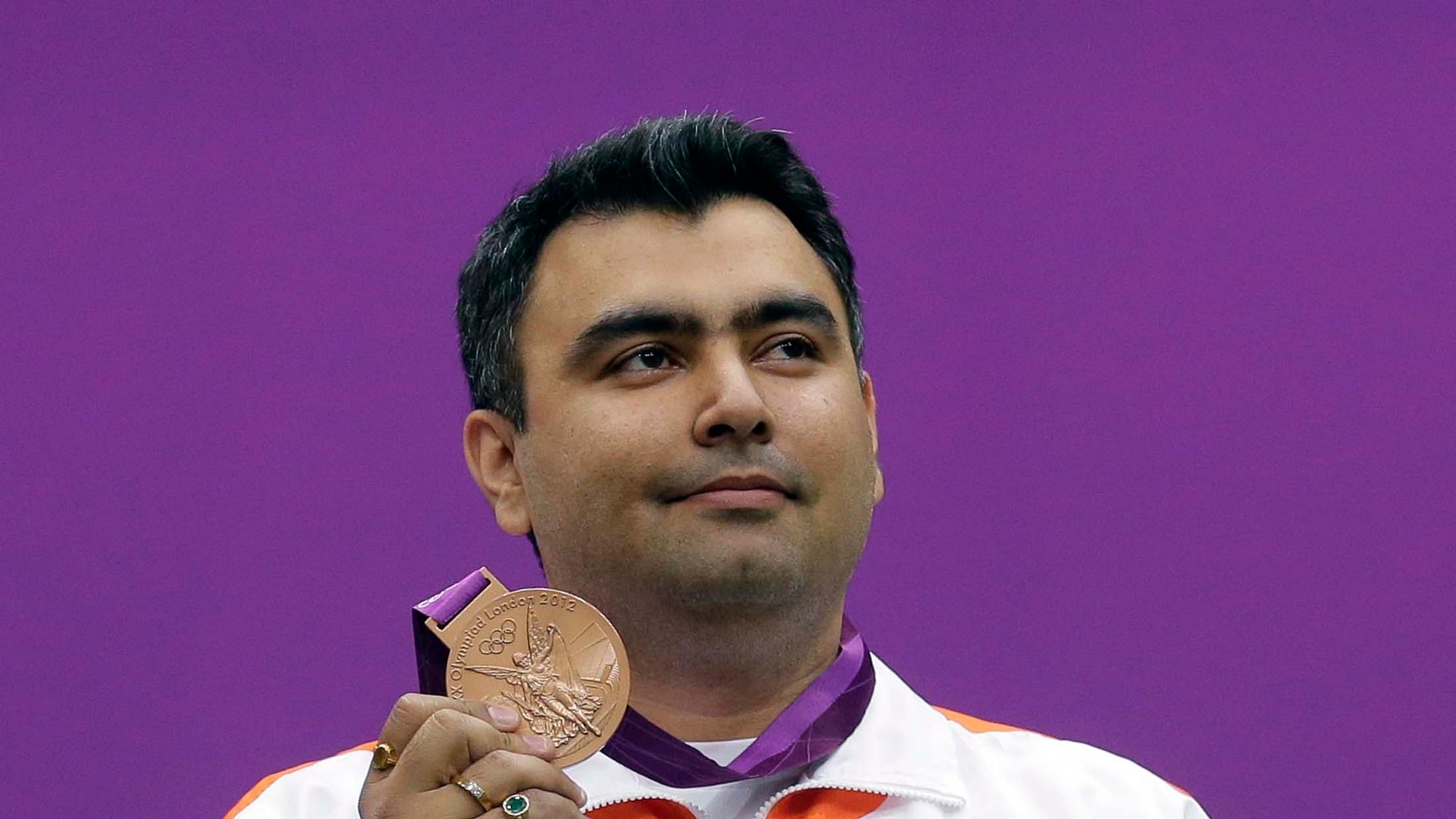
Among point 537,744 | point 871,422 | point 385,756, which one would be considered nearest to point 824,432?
point 871,422

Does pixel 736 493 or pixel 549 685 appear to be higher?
pixel 736 493

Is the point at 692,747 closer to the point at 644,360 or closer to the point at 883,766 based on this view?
the point at 883,766

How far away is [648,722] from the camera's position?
2.05m

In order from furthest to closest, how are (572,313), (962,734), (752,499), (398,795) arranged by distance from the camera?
(962,734) < (572,313) < (752,499) < (398,795)

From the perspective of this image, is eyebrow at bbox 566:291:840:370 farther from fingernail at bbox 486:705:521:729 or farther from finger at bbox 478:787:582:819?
finger at bbox 478:787:582:819

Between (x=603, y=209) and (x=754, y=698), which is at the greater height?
(x=603, y=209)

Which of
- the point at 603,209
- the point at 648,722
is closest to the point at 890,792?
the point at 648,722

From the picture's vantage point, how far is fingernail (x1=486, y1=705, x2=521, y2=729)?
1.73 metres

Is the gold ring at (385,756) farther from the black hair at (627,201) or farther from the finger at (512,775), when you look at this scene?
the black hair at (627,201)

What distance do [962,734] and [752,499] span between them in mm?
525

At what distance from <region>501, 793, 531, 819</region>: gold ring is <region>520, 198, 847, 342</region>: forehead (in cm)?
65

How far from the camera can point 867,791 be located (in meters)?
2.09

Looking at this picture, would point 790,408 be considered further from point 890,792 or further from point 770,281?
point 890,792

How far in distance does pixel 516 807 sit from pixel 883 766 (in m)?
0.62
